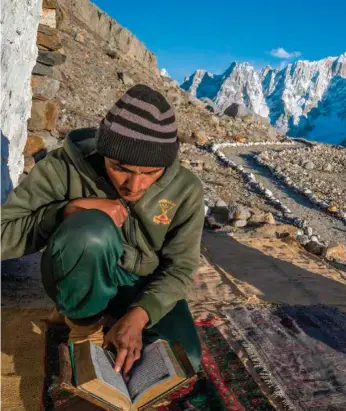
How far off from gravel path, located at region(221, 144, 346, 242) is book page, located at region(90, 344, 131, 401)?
29.3ft

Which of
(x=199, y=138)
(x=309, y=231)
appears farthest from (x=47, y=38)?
(x=199, y=138)

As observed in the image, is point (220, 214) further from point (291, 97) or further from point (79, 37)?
point (291, 97)

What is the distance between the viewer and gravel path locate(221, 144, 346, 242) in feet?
34.9

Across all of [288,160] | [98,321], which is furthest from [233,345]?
[288,160]

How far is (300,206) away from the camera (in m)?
12.5

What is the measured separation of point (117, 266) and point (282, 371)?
44.8 inches

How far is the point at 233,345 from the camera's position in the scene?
2.77m

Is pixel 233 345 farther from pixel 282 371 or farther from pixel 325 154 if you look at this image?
pixel 325 154

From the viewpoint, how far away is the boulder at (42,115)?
480 cm

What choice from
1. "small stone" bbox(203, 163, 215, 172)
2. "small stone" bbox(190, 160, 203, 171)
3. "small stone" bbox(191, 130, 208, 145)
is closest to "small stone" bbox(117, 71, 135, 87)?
"small stone" bbox(191, 130, 208, 145)

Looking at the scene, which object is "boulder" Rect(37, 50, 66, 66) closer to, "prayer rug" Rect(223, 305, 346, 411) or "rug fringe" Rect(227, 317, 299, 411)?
"prayer rug" Rect(223, 305, 346, 411)

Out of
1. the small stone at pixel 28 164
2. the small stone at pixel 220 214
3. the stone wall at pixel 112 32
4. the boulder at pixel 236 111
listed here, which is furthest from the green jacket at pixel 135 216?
the stone wall at pixel 112 32

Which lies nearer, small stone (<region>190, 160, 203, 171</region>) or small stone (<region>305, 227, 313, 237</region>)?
small stone (<region>305, 227, 313, 237</region>)

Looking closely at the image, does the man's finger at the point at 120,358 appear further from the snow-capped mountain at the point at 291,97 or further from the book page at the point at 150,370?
the snow-capped mountain at the point at 291,97
